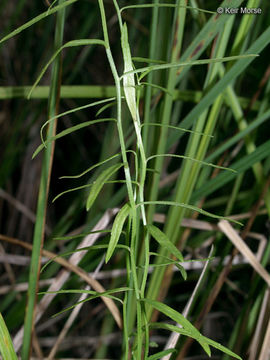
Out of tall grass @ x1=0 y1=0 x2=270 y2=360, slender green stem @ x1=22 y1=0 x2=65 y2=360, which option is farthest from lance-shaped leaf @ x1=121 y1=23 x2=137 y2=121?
slender green stem @ x1=22 y1=0 x2=65 y2=360

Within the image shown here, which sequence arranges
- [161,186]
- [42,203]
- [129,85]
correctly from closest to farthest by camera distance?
[129,85] → [42,203] → [161,186]

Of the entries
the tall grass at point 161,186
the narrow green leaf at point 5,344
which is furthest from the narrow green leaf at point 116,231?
the narrow green leaf at point 5,344

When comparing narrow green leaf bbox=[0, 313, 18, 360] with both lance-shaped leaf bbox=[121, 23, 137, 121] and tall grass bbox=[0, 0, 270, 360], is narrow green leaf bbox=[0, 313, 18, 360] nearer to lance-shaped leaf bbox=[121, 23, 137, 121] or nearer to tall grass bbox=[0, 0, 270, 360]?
tall grass bbox=[0, 0, 270, 360]

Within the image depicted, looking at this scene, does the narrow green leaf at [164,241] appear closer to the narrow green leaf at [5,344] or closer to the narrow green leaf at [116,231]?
the narrow green leaf at [116,231]

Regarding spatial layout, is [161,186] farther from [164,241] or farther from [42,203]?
[164,241]

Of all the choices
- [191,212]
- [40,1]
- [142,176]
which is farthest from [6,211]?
[142,176]

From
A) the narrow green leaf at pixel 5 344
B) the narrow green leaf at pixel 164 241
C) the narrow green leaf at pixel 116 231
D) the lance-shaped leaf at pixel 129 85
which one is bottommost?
the narrow green leaf at pixel 5 344

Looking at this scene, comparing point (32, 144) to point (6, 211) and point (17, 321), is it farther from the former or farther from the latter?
point (17, 321)

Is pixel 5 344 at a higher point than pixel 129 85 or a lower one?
lower

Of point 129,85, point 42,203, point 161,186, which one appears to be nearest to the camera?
point 129,85

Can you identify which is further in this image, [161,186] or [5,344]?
[161,186]

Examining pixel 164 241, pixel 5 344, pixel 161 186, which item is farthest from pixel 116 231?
pixel 161 186
